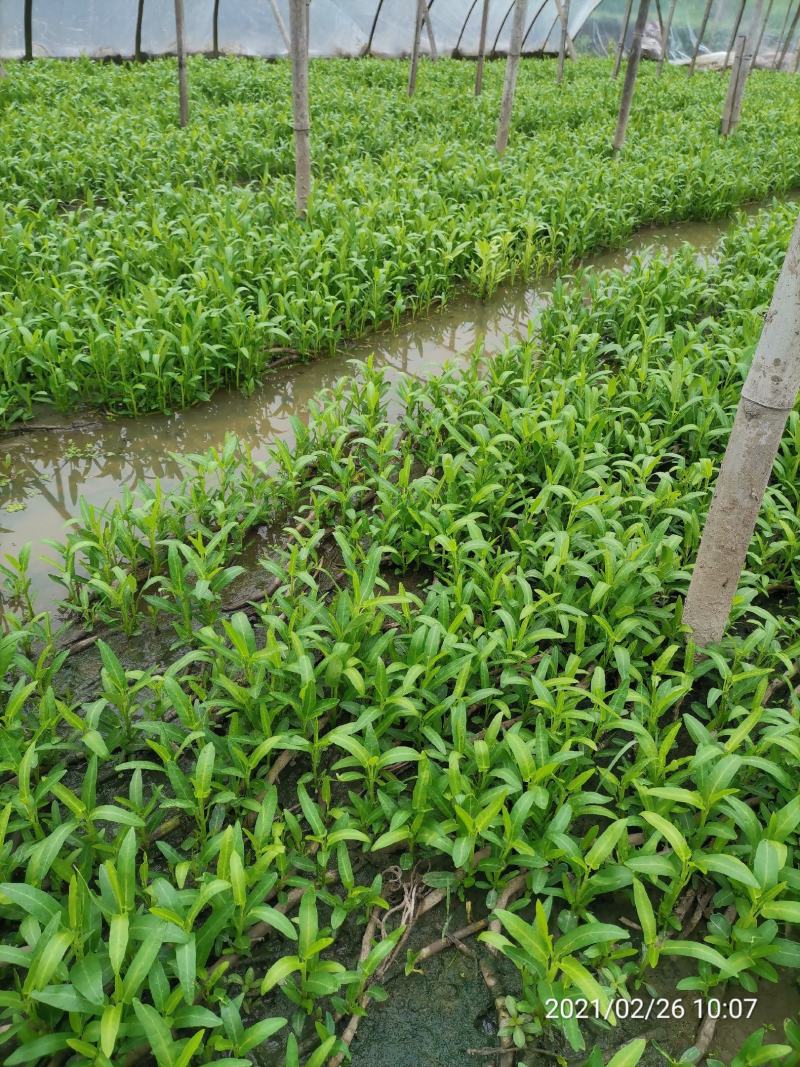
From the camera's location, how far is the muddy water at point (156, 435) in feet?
12.5

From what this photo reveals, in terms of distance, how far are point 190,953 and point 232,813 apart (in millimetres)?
599

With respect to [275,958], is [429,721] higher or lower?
higher

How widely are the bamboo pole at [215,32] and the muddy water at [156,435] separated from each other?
43.3 feet

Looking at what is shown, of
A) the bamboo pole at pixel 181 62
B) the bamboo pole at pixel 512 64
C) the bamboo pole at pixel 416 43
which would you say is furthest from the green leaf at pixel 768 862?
the bamboo pole at pixel 416 43

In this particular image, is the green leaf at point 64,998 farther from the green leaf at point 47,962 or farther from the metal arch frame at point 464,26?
the metal arch frame at point 464,26

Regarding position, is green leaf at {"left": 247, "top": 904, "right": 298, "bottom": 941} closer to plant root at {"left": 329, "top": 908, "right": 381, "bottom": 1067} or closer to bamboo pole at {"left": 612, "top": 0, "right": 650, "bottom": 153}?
plant root at {"left": 329, "top": 908, "right": 381, "bottom": 1067}

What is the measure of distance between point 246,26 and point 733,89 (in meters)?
10.4

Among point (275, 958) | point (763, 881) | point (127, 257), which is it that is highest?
point (127, 257)

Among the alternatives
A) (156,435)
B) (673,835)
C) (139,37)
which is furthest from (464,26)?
(673,835)

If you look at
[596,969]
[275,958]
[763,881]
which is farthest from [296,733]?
[763,881]

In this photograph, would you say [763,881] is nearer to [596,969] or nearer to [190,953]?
[596,969]

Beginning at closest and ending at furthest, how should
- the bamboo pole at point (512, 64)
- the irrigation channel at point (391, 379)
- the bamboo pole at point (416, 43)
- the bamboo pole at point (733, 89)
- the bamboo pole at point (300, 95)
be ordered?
the irrigation channel at point (391, 379) → the bamboo pole at point (300, 95) → the bamboo pole at point (512, 64) → the bamboo pole at point (733, 89) → the bamboo pole at point (416, 43)

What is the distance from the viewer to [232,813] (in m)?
2.31

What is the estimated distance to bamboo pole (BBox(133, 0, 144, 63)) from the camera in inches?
548
